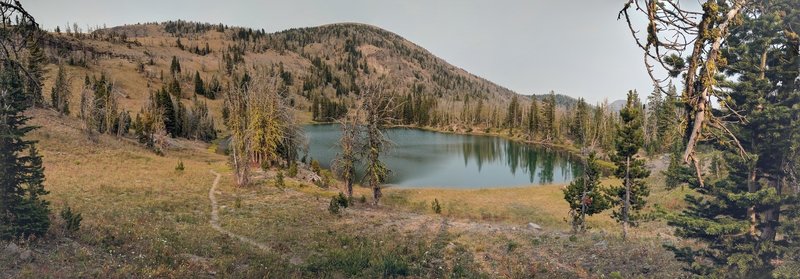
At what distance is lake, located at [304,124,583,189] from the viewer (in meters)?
68.0

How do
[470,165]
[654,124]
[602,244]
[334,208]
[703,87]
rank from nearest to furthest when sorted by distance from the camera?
[703,87] < [602,244] < [334,208] < [470,165] < [654,124]

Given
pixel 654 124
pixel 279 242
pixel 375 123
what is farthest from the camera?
pixel 654 124

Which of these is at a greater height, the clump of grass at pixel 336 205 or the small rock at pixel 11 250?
the small rock at pixel 11 250

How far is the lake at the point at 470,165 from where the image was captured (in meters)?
68.0

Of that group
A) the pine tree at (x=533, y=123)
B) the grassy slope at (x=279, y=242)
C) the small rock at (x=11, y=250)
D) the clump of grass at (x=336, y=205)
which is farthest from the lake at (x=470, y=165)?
the small rock at (x=11, y=250)

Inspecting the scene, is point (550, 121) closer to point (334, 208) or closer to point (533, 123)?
point (533, 123)

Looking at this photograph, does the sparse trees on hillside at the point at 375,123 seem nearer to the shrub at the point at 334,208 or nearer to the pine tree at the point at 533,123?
the shrub at the point at 334,208

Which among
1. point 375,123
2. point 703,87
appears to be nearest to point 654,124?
point 375,123

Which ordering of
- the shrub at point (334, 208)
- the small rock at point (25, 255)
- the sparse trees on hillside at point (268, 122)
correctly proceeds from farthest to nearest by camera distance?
the sparse trees on hillside at point (268, 122) → the shrub at point (334, 208) → the small rock at point (25, 255)

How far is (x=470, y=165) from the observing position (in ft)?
292

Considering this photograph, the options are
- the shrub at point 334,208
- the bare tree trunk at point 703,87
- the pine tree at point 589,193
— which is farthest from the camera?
the pine tree at point 589,193

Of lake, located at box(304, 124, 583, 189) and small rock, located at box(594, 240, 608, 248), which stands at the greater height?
small rock, located at box(594, 240, 608, 248)

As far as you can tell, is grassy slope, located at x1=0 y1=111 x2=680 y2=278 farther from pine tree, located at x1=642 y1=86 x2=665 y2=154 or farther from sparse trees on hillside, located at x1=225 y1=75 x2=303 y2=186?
pine tree, located at x1=642 y1=86 x2=665 y2=154

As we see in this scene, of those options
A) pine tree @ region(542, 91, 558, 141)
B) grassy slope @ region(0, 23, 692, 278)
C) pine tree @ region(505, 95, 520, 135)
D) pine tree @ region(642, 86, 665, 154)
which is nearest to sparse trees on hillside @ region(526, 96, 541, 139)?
pine tree @ region(542, 91, 558, 141)
